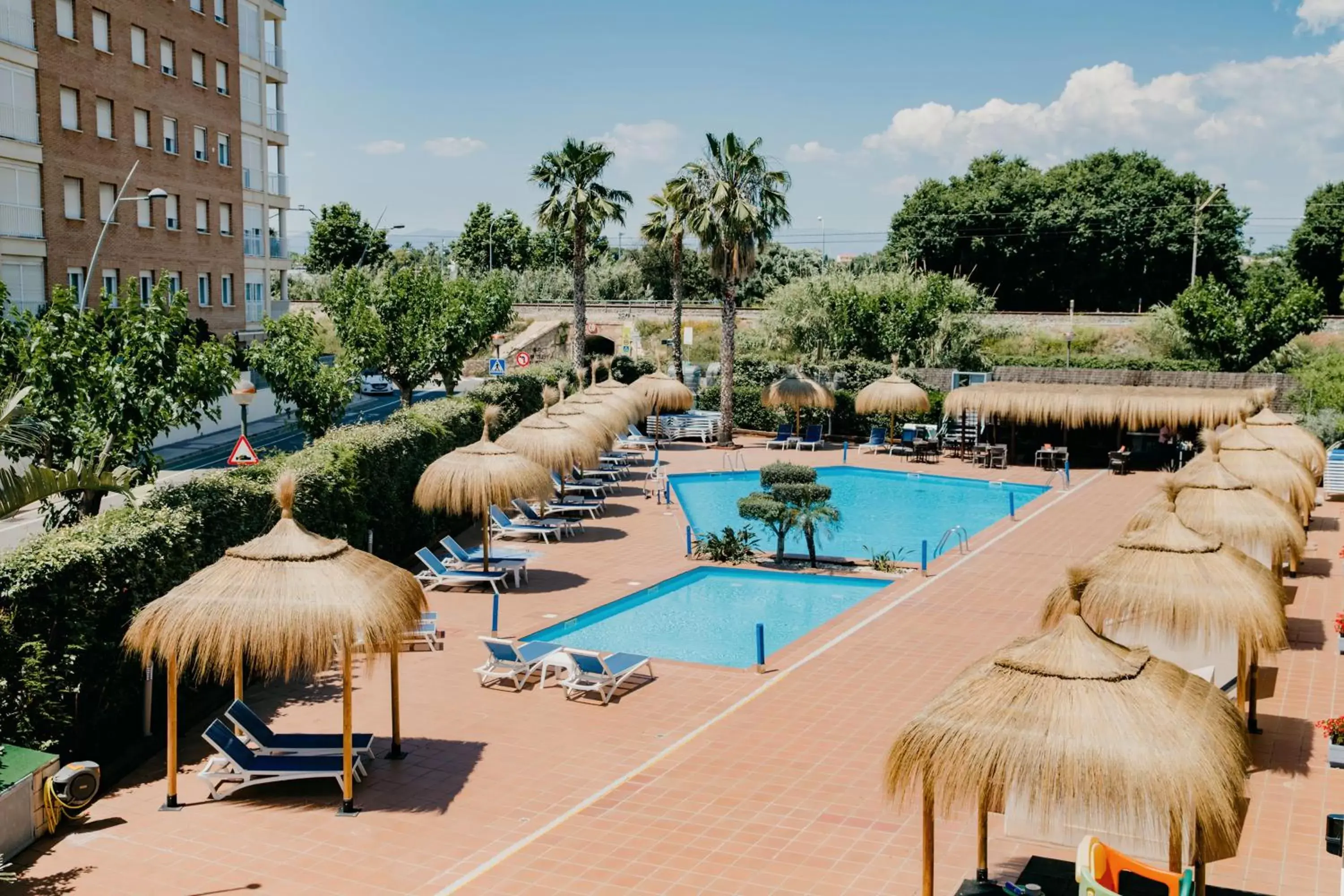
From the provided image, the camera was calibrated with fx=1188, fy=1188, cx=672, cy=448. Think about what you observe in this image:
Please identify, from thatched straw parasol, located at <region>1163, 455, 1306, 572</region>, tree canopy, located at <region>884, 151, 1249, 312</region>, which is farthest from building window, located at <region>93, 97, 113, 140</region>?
tree canopy, located at <region>884, 151, 1249, 312</region>

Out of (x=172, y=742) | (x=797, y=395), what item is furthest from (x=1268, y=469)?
(x=797, y=395)

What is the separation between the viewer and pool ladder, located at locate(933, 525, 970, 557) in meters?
22.7

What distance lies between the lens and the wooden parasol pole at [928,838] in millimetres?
7808

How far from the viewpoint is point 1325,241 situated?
6662cm

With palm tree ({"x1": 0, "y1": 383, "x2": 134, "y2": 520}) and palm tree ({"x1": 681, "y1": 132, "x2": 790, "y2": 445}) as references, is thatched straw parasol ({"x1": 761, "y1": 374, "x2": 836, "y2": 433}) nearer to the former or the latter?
palm tree ({"x1": 681, "y1": 132, "x2": 790, "y2": 445})

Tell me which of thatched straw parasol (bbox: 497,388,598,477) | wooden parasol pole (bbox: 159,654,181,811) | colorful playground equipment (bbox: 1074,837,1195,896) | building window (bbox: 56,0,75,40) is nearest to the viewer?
colorful playground equipment (bbox: 1074,837,1195,896)

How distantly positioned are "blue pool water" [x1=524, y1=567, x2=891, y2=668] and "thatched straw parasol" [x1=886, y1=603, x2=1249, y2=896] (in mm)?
8606

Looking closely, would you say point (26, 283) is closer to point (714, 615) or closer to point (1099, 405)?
point (714, 615)

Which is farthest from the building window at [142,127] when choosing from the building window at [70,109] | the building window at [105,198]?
the building window at [70,109]

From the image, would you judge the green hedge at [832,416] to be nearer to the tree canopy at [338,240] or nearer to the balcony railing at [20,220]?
the balcony railing at [20,220]

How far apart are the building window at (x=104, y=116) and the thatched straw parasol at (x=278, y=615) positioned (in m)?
29.7

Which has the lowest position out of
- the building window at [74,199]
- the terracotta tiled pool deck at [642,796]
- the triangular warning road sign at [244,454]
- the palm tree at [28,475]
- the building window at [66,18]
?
the terracotta tiled pool deck at [642,796]

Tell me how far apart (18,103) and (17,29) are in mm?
1960

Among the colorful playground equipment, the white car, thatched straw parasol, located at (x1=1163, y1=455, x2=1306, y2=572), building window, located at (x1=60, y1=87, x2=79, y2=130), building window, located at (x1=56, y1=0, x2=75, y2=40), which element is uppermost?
building window, located at (x1=56, y1=0, x2=75, y2=40)
